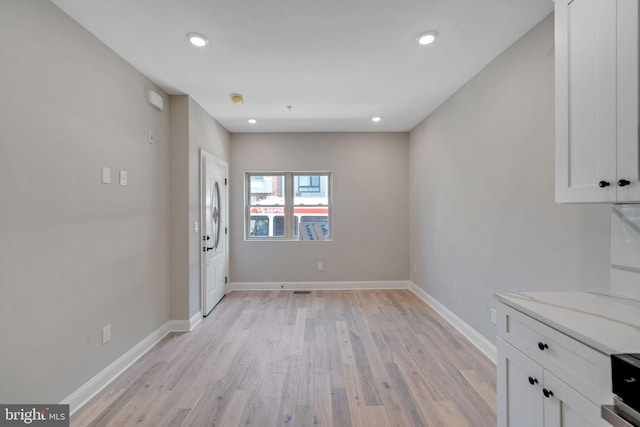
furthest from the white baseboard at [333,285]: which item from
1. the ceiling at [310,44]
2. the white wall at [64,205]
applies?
the ceiling at [310,44]

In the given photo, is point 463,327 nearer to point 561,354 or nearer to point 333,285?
point 561,354

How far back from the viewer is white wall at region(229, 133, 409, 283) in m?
4.63

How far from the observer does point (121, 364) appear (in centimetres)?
229

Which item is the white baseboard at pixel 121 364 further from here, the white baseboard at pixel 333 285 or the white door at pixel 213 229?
the white baseboard at pixel 333 285

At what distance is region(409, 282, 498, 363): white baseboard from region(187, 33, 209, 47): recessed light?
10.5 ft

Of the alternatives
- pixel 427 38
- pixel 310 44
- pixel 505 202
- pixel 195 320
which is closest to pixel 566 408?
pixel 505 202

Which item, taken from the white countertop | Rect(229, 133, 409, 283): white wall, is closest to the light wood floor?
the white countertop

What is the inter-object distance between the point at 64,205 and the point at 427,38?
9.08 feet

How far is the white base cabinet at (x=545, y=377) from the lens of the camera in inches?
37.3

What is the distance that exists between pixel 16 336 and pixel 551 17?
3.69m

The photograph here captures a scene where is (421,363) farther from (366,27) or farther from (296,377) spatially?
(366,27)

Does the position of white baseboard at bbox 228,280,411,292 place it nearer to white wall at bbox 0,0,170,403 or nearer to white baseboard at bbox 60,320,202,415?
white baseboard at bbox 60,320,202,415

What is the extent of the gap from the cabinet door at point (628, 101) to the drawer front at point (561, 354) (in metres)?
0.62

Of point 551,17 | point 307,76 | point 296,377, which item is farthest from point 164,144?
point 551,17
